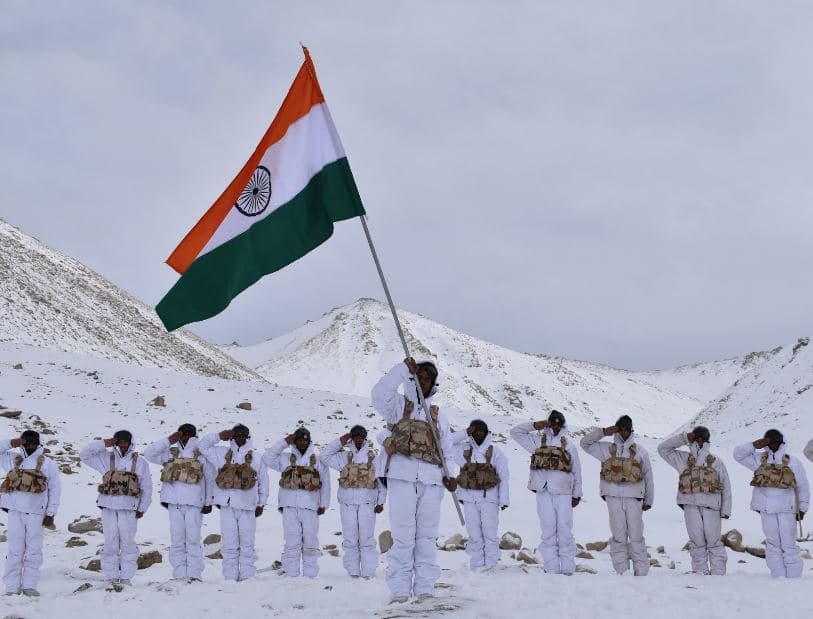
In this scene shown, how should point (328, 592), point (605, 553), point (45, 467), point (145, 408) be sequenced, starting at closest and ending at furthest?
point (328, 592), point (45, 467), point (605, 553), point (145, 408)

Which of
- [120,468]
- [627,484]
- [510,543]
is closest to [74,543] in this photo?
[120,468]

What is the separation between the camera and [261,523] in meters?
15.5

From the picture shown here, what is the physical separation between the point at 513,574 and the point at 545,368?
3573 inches

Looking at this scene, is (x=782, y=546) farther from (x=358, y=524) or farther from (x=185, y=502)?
(x=185, y=502)

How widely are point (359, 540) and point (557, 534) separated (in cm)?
267

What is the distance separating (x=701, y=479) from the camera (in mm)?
10047

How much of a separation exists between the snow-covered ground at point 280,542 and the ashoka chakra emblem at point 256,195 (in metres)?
4.09

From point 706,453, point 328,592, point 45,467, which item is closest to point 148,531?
point 45,467

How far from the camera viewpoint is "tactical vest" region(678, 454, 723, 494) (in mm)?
9992

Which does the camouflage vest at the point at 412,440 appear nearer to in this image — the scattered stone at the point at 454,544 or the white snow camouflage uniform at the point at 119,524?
the white snow camouflage uniform at the point at 119,524

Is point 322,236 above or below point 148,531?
above

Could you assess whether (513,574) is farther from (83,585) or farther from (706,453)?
(83,585)

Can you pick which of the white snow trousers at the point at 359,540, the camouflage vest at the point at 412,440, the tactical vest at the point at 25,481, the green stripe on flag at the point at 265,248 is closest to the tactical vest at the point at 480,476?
the white snow trousers at the point at 359,540

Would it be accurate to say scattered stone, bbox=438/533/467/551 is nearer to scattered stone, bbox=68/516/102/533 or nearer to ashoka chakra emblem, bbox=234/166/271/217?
scattered stone, bbox=68/516/102/533
